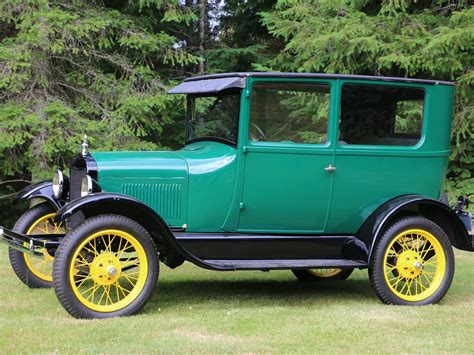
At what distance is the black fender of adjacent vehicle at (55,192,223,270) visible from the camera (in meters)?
4.73

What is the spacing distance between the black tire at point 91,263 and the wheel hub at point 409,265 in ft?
6.84

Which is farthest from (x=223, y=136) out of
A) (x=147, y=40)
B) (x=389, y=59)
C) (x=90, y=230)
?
(x=147, y=40)

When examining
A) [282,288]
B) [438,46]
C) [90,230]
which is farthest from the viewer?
[438,46]

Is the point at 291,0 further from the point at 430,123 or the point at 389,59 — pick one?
the point at 430,123

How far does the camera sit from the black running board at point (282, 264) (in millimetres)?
5141

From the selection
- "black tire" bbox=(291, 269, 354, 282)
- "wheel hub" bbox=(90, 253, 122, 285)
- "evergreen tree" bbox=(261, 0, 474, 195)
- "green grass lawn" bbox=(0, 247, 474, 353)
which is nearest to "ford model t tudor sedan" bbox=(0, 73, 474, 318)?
"wheel hub" bbox=(90, 253, 122, 285)

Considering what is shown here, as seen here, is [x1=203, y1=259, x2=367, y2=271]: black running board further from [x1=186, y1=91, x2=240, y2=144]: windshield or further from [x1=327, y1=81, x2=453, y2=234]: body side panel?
[x1=186, y1=91, x2=240, y2=144]: windshield

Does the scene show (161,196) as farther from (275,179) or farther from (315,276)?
(315,276)

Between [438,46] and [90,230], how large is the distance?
262 inches

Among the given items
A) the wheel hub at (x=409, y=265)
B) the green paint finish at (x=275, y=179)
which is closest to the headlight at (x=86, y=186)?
the green paint finish at (x=275, y=179)

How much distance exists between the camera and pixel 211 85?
17.8 feet

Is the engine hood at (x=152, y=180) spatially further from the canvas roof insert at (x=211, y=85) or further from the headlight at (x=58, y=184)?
the canvas roof insert at (x=211, y=85)

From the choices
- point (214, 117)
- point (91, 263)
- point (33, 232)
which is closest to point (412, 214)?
point (214, 117)

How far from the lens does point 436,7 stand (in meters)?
10.9
